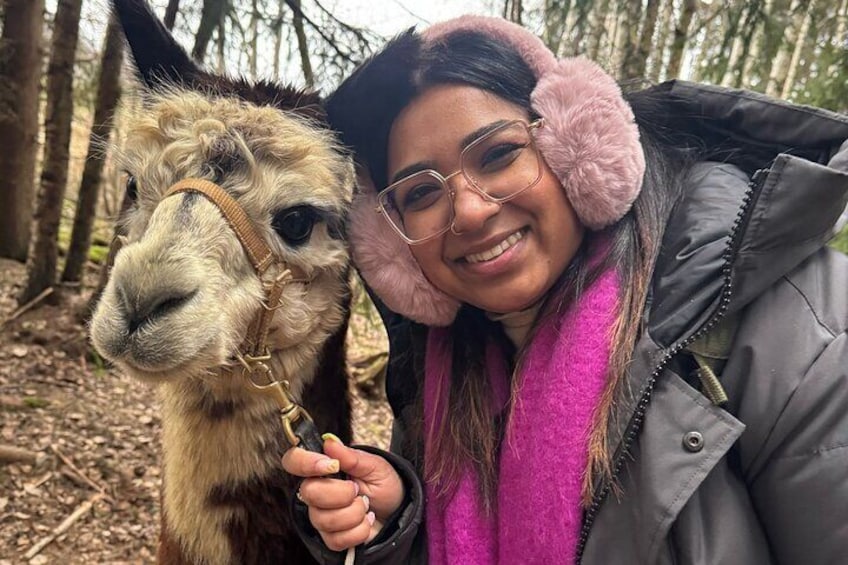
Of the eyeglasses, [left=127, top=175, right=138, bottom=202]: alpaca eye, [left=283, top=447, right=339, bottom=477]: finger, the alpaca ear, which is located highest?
the alpaca ear

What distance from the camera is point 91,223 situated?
5.47 m

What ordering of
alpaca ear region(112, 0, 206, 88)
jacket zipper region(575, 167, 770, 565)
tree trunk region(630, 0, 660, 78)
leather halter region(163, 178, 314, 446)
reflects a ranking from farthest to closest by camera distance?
tree trunk region(630, 0, 660, 78)
alpaca ear region(112, 0, 206, 88)
leather halter region(163, 178, 314, 446)
jacket zipper region(575, 167, 770, 565)

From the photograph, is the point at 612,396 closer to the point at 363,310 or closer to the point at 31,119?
the point at 363,310

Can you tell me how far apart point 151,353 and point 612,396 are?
43.7 inches

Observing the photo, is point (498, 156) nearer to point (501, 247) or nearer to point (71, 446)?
point (501, 247)

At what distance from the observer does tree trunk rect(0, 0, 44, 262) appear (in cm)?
454

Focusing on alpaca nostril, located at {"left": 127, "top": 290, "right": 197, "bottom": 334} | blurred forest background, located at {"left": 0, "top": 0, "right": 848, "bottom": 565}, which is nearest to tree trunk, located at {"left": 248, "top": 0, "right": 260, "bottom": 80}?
blurred forest background, located at {"left": 0, "top": 0, "right": 848, "bottom": 565}

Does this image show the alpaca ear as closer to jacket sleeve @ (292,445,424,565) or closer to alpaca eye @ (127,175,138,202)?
alpaca eye @ (127,175,138,202)

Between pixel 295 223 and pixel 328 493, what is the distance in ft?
2.61

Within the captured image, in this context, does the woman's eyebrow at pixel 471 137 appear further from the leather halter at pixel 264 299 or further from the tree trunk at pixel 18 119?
the tree trunk at pixel 18 119

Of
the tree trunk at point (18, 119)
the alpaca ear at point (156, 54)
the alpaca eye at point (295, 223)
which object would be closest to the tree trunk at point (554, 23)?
the alpaca ear at point (156, 54)

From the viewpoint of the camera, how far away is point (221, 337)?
1541mm

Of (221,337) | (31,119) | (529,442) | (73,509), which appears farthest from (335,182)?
(31,119)

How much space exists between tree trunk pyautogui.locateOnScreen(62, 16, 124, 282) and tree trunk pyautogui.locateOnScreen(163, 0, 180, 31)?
1114 mm
